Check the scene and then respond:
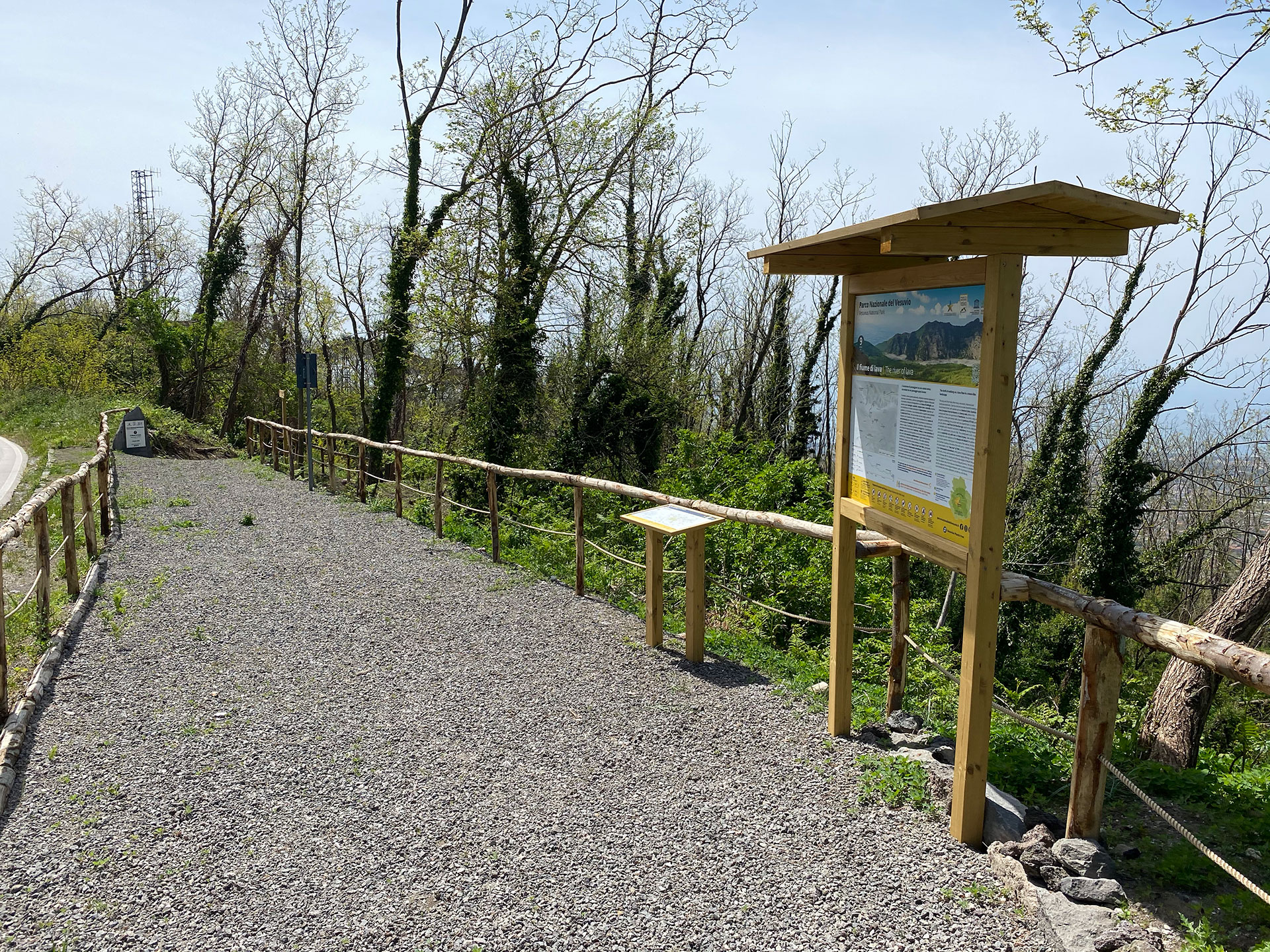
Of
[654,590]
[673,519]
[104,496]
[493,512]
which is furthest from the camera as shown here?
[104,496]

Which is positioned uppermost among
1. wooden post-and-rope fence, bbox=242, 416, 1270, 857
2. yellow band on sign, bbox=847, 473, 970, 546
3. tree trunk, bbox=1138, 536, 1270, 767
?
yellow band on sign, bbox=847, 473, 970, 546

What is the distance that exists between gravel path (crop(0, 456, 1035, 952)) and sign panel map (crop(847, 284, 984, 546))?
1404 mm

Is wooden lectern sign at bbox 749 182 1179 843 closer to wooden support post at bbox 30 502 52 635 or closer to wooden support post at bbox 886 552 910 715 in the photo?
wooden support post at bbox 886 552 910 715

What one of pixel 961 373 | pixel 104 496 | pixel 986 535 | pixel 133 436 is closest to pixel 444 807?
pixel 986 535

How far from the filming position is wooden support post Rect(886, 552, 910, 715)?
14.5ft

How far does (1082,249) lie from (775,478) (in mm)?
10133

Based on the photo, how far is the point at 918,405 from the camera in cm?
353

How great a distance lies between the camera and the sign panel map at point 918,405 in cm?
319

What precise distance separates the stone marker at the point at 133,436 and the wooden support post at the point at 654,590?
18760 mm

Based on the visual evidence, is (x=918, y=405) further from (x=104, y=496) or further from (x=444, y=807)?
(x=104, y=496)

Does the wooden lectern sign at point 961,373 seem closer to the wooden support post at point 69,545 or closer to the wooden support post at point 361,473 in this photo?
the wooden support post at point 69,545

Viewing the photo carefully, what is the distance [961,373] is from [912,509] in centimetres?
67

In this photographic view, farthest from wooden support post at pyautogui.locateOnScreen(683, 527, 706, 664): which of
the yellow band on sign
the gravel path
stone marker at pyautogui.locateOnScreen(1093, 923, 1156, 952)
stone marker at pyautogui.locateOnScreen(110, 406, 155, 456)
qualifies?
stone marker at pyautogui.locateOnScreen(110, 406, 155, 456)

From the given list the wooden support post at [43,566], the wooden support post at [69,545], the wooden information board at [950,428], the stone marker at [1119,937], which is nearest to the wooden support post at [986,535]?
the wooden information board at [950,428]
